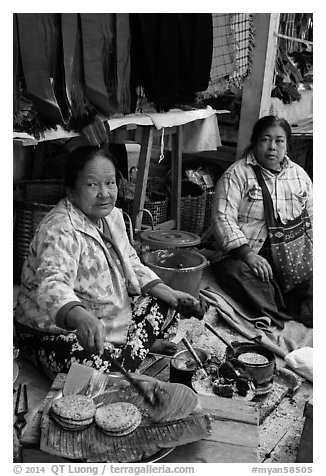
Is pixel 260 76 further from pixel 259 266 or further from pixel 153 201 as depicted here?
pixel 259 266

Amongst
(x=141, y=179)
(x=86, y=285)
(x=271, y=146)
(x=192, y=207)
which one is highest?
(x=271, y=146)

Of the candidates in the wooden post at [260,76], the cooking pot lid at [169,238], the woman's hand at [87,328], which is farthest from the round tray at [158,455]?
the wooden post at [260,76]

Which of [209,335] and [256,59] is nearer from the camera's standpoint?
[209,335]

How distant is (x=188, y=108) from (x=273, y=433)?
2424 mm

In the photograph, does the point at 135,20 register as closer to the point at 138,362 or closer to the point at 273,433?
the point at 138,362

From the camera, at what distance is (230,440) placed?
2225mm

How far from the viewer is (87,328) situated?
2336mm

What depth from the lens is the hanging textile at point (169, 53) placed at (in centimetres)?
255

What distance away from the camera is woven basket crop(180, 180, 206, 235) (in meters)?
4.79

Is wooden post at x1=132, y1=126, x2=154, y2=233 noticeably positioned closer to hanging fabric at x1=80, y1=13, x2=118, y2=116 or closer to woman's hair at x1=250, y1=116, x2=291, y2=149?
woman's hair at x1=250, y1=116, x2=291, y2=149

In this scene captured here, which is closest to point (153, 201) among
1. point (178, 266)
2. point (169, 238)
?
point (169, 238)

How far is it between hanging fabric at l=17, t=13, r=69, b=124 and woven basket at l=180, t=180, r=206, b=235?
7.83ft

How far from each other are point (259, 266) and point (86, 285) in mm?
1379

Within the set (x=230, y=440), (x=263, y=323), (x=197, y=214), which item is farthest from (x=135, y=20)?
(x=197, y=214)
